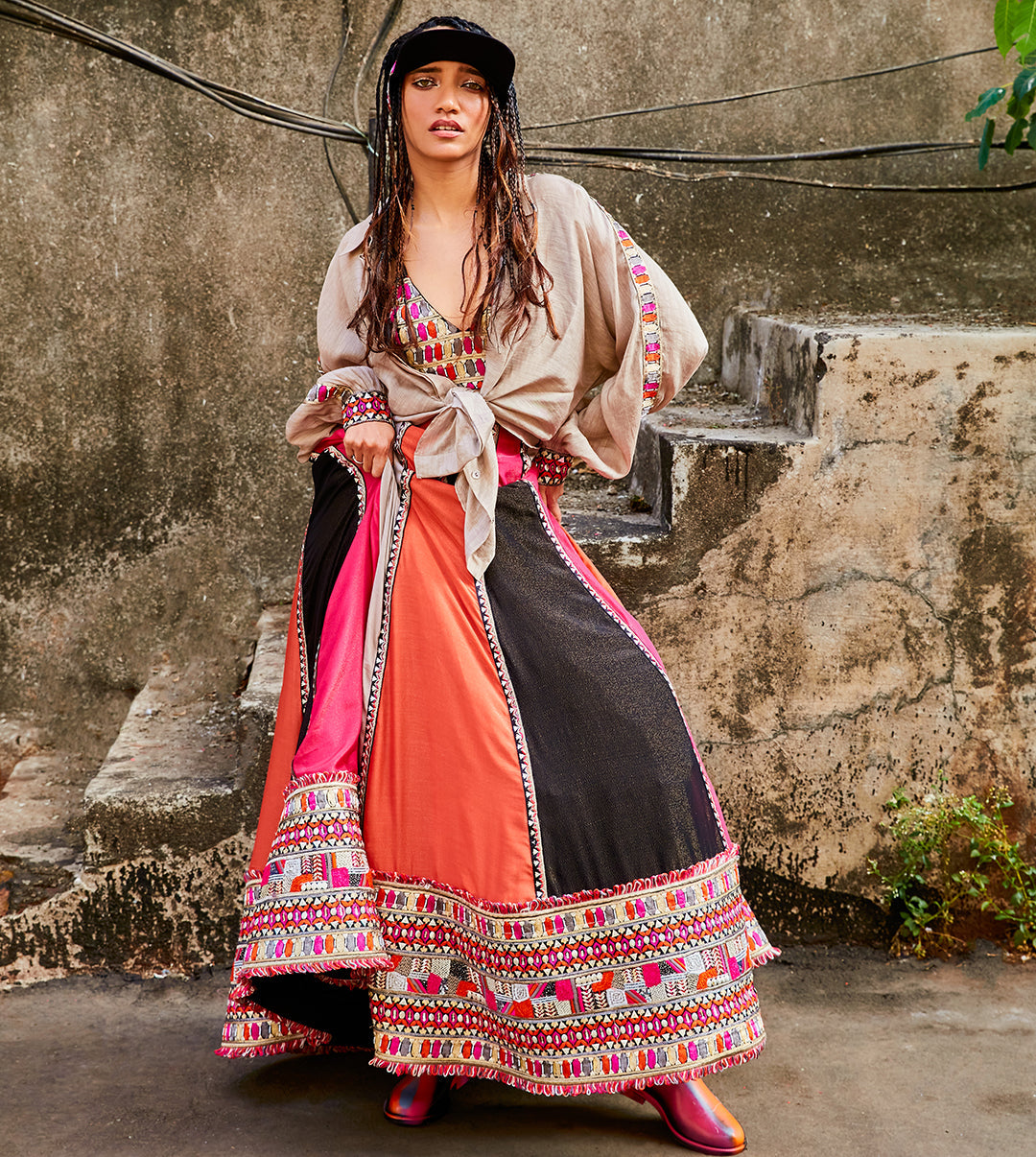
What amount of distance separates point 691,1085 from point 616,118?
2637mm

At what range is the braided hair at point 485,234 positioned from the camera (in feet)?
7.36

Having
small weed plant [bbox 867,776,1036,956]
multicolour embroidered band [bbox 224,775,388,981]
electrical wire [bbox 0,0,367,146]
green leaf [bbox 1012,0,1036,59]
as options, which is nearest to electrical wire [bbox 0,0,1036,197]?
electrical wire [bbox 0,0,367,146]

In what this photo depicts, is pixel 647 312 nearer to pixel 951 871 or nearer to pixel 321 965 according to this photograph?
pixel 321 965

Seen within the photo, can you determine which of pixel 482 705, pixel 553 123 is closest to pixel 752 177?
pixel 553 123

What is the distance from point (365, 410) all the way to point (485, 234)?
40 cm

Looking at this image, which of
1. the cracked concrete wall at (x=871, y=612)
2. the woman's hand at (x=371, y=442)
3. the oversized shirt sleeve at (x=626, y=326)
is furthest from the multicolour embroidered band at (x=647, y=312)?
the cracked concrete wall at (x=871, y=612)

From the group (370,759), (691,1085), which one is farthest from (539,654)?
(691,1085)

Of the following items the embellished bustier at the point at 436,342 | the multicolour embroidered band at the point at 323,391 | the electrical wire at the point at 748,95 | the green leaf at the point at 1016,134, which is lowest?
the multicolour embroidered band at the point at 323,391

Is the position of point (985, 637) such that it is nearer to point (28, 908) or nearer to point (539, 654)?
point (539, 654)

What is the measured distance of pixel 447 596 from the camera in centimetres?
226

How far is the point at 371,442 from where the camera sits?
230 cm

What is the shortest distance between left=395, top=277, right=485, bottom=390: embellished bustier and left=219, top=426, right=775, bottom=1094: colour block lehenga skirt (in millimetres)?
142

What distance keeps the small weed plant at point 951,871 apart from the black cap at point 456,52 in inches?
77.1

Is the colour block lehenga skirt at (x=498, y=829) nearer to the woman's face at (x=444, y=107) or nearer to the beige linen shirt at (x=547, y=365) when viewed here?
the beige linen shirt at (x=547, y=365)
